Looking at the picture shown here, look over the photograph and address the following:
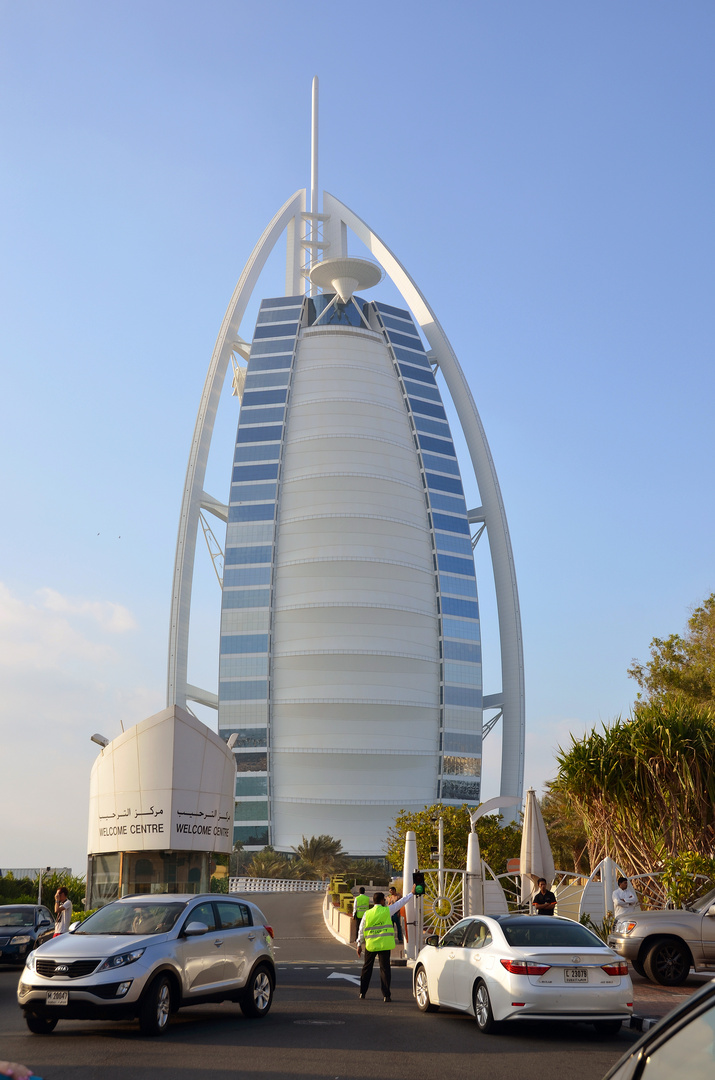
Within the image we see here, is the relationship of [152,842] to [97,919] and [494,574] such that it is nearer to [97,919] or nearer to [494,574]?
[97,919]

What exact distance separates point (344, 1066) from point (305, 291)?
121097mm

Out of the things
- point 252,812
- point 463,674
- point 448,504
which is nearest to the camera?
point 252,812

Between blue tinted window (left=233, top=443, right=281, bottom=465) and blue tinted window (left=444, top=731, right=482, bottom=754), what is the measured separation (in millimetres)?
32804

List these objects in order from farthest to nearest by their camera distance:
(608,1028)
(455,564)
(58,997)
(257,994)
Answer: (455,564) → (257,994) → (608,1028) → (58,997)

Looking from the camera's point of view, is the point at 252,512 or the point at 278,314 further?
the point at 278,314

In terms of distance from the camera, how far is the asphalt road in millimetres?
10154

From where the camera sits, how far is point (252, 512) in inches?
4225

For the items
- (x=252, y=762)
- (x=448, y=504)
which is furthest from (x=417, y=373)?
(x=252, y=762)

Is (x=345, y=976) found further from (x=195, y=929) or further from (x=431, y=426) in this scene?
(x=431, y=426)

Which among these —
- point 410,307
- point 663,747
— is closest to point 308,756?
point 410,307

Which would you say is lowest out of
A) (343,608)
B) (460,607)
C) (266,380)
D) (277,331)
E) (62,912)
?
(62,912)

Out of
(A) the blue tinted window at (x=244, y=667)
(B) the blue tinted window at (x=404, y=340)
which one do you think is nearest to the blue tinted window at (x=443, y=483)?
(B) the blue tinted window at (x=404, y=340)

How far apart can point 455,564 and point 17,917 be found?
86.6 meters

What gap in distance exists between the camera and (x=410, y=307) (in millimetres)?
115375
